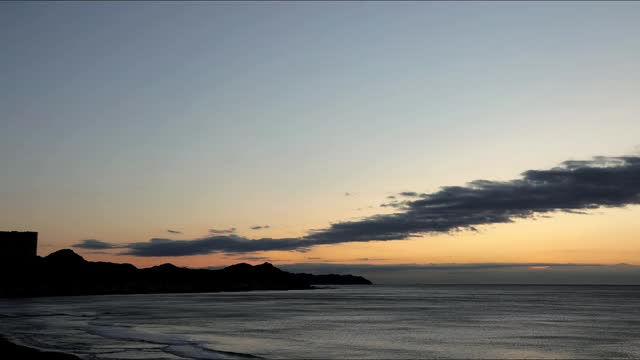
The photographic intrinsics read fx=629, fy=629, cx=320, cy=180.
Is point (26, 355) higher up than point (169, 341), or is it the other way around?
point (26, 355)

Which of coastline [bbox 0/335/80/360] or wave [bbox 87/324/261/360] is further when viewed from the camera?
wave [bbox 87/324/261/360]

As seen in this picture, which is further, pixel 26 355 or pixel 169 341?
pixel 169 341

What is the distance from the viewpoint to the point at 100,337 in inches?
2395

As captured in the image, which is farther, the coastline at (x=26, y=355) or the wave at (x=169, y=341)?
the wave at (x=169, y=341)

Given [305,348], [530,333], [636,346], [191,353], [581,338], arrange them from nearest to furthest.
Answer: [191,353] < [305,348] < [636,346] < [581,338] < [530,333]

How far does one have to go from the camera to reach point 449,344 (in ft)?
195

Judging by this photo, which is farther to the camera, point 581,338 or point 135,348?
point 581,338

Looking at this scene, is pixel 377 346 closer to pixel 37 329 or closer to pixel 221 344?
pixel 221 344

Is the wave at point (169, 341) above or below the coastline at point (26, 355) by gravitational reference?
below

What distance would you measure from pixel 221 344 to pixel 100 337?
13062 mm

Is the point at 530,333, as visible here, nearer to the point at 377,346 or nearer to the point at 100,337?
the point at 377,346

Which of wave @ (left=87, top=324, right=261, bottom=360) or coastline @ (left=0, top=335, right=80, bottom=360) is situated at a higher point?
coastline @ (left=0, top=335, right=80, bottom=360)

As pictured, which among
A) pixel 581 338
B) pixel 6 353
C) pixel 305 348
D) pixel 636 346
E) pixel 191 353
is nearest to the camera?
pixel 6 353

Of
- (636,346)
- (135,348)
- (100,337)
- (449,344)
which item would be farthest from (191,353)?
(636,346)
